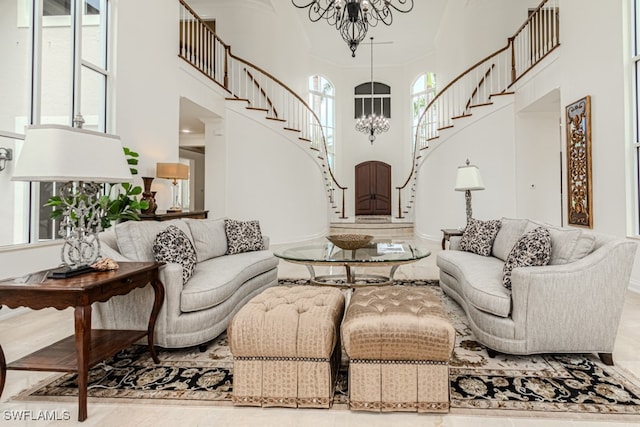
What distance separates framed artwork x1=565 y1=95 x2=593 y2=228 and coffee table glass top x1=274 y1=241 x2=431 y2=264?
8.37ft

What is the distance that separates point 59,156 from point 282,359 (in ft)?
5.01

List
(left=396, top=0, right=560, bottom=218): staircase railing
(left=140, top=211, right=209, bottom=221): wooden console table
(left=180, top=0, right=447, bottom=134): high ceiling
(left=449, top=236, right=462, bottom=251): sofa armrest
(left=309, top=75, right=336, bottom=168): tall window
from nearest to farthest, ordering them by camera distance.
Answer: (left=449, top=236, right=462, bottom=251): sofa armrest, (left=140, top=211, right=209, bottom=221): wooden console table, (left=396, top=0, right=560, bottom=218): staircase railing, (left=180, top=0, right=447, bottom=134): high ceiling, (left=309, top=75, right=336, bottom=168): tall window

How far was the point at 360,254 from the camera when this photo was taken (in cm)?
384

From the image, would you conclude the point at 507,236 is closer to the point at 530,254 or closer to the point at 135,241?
the point at 530,254

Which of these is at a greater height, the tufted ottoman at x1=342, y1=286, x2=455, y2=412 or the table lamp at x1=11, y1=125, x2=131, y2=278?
the table lamp at x1=11, y1=125, x2=131, y2=278

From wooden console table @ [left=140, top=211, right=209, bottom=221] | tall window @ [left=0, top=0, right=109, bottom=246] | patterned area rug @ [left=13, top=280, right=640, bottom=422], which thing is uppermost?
tall window @ [left=0, top=0, right=109, bottom=246]

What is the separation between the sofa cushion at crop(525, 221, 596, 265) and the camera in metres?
2.43

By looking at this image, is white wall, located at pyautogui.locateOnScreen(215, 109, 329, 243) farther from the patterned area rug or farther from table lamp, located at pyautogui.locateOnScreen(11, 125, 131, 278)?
table lamp, located at pyautogui.locateOnScreen(11, 125, 131, 278)

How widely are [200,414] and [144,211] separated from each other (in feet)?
11.8

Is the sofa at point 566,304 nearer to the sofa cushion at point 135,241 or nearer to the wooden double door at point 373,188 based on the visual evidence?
the sofa cushion at point 135,241

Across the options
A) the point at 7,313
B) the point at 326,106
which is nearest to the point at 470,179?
the point at 7,313

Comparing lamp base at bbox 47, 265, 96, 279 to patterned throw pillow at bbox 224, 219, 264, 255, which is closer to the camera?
lamp base at bbox 47, 265, 96, 279

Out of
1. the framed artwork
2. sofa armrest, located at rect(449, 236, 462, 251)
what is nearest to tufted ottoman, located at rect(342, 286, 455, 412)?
sofa armrest, located at rect(449, 236, 462, 251)

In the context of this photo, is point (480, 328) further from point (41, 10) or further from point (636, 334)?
point (41, 10)
